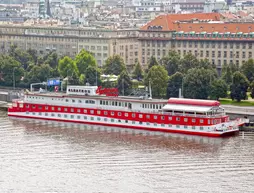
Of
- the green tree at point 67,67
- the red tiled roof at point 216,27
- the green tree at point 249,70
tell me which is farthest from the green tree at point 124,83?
the red tiled roof at point 216,27

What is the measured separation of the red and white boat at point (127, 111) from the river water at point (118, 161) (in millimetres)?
1298

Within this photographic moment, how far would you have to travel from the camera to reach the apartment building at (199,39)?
274 ft

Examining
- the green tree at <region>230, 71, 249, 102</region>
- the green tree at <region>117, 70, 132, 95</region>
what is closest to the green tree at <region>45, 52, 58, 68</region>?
the green tree at <region>117, 70, 132, 95</region>

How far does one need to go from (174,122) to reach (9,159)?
13773 mm

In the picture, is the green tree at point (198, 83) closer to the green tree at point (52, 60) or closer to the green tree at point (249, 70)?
the green tree at point (249, 70)

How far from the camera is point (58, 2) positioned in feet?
564

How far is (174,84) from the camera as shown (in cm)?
6962

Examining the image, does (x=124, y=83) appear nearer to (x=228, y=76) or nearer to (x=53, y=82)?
(x=53, y=82)

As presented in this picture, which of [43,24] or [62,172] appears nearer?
[62,172]

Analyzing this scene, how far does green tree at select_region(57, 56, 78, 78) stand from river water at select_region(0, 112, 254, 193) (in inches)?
776

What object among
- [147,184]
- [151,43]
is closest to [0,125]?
[147,184]

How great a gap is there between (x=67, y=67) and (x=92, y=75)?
374 cm

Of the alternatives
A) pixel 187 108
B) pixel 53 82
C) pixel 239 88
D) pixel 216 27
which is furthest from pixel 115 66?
pixel 187 108

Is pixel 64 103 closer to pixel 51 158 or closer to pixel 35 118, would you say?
pixel 35 118
